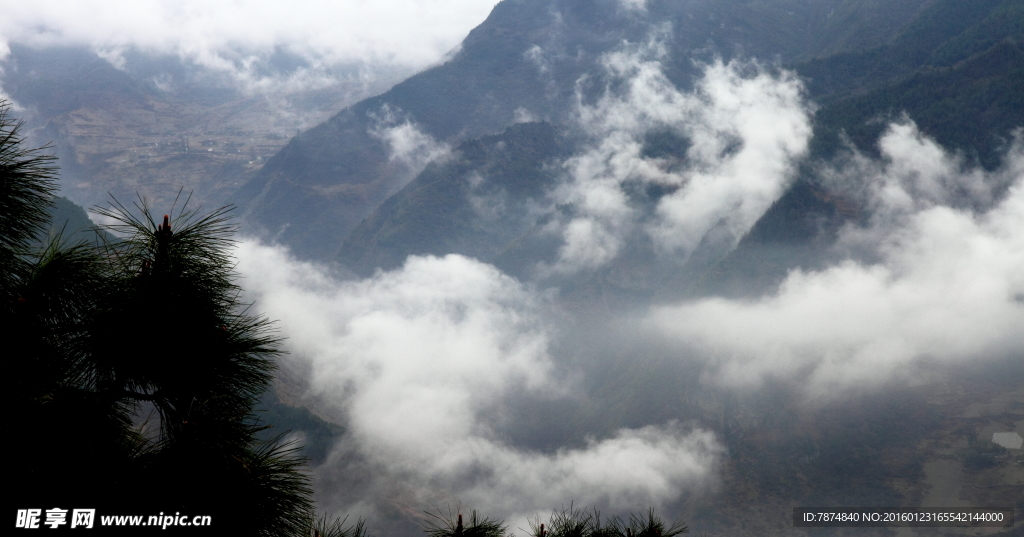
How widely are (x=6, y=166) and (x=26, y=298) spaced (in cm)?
205

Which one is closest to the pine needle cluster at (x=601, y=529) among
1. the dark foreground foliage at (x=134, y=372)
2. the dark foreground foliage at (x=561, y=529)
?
the dark foreground foliage at (x=561, y=529)

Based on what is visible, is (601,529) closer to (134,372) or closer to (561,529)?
(561,529)

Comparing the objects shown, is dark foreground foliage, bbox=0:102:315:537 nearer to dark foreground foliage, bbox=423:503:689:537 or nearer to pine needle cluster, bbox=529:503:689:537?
dark foreground foliage, bbox=423:503:689:537

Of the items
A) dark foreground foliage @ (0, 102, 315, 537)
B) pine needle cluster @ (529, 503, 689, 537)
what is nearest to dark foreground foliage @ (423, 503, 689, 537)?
pine needle cluster @ (529, 503, 689, 537)

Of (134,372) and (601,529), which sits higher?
(134,372)

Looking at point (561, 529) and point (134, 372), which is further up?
point (134, 372)

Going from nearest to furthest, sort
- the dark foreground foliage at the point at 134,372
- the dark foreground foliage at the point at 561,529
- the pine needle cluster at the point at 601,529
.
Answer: the dark foreground foliage at the point at 134,372 < the dark foreground foliage at the point at 561,529 < the pine needle cluster at the point at 601,529

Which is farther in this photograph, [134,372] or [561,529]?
[561,529]

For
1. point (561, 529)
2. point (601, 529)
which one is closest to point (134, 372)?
point (561, 529)

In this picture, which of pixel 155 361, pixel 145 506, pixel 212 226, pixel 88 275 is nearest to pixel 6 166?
pixel 88 275

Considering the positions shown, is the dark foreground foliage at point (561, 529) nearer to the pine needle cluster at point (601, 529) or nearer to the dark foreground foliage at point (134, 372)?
the pine needle cluster at point (601, 529)

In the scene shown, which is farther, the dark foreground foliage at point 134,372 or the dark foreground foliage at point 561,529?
the dark foreground foliage at point 561,529

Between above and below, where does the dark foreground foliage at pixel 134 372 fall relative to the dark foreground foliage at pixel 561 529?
above

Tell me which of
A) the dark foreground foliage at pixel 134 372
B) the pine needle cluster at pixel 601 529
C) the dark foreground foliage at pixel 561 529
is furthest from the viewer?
the pine needle cluster at pixel 601 529
